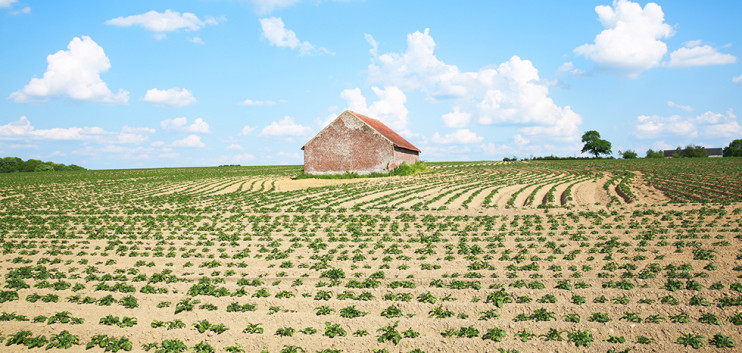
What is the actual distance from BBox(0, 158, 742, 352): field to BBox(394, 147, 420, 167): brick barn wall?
83.7ft

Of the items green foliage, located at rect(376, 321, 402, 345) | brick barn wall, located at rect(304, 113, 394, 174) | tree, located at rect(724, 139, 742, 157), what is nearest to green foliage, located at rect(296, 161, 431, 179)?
brick barn wall, located at rect(304, 113, 394, 174)

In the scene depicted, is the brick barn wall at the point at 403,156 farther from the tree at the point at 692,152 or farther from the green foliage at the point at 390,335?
the tree at the point at 692,152

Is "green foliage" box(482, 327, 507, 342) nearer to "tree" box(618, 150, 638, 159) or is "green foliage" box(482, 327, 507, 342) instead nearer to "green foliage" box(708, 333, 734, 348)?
"green foliage" box(708, 333, 734, 348)

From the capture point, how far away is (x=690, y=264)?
12.2 metres

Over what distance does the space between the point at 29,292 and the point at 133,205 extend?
17849mm

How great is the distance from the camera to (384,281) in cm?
1127

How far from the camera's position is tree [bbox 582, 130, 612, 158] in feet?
351

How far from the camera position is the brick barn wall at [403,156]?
47509 mm

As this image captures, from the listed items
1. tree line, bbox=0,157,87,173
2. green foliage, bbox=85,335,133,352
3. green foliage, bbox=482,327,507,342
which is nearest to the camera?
green foliage, bbox=482,327,507,342

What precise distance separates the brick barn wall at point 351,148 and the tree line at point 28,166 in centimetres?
7514

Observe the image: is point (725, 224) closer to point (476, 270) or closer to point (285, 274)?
point (476, 270)

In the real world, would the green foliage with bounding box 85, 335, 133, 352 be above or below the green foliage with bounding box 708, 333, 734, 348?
below

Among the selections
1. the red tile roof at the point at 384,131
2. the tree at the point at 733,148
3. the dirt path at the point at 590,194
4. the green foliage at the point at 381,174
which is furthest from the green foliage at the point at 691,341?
the tree at the point at 733,148

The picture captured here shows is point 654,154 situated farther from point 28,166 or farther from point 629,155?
point 28,166
